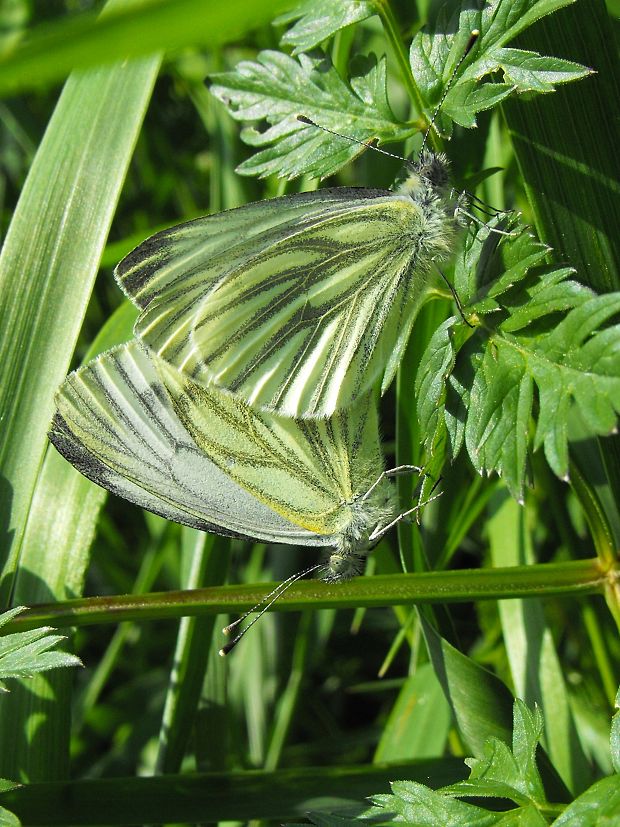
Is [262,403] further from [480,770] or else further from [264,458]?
[480,770]

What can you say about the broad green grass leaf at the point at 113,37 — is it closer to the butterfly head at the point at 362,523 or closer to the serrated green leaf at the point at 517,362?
the serrated green leaf at the point at 517,362

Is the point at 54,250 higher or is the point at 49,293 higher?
the point at 54,250

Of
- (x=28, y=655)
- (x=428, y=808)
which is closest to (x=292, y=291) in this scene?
(x=28, y=655)

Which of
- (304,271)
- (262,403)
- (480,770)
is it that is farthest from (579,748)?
(304,271)

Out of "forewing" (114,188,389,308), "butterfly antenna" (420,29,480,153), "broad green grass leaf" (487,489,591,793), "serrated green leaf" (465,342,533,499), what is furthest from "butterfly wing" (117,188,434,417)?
"broad green grass leaf" (487,489,591,793)

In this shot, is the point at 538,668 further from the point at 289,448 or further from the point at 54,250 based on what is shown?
the point at 54,250

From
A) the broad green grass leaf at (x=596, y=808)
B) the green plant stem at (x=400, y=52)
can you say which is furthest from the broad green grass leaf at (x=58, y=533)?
the broad green grass leaf at (x=596, y=808)
